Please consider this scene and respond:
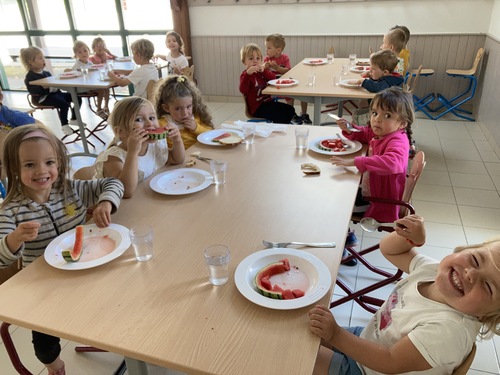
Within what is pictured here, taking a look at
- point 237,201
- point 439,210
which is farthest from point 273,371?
point 439,210

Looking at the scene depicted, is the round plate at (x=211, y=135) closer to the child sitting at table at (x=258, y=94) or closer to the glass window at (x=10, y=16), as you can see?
the child sitting at table at (x=258, y=94)

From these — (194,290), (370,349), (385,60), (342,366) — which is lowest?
(342,366)

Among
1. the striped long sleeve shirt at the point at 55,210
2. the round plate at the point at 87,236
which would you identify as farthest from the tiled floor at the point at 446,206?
the round plate at the point at 87,236

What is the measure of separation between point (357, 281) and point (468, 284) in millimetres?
1500

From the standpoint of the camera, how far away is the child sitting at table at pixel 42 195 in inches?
57.0

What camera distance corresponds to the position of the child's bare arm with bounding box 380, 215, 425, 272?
50.3 inches

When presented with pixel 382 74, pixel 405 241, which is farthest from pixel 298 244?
pixel 382 74

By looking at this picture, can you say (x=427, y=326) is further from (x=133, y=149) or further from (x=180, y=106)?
(x=180, y=106)

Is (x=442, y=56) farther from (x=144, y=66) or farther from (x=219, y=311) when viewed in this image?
(x=219, y=311)

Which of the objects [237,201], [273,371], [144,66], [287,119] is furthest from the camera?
[144,66]

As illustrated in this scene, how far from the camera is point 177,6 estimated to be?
20.6 ft

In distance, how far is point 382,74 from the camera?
3410mm

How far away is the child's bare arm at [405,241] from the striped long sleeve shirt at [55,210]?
3.44 feet

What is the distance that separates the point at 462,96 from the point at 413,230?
531 centimetres
